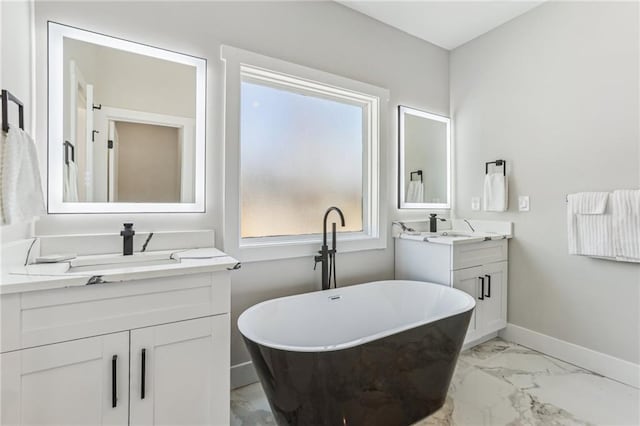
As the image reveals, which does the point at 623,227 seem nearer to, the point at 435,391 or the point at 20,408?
the point at 435,391

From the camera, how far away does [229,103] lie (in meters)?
1.99

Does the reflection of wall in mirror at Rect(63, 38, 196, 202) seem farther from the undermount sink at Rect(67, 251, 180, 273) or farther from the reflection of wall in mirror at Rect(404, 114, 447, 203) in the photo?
the reflection of wall in mirror at Rect(404, 114, 447, 203)

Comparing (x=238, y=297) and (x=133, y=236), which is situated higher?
(x=133, y=236)

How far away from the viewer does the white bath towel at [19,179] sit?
111cm

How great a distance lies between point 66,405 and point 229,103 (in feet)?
5.49

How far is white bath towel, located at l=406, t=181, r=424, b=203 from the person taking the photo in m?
2.96

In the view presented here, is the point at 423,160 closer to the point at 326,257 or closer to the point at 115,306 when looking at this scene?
the point at 326,257

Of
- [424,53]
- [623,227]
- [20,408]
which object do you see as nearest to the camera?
[20,408]

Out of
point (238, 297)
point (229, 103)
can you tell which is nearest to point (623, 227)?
point (238, 297)

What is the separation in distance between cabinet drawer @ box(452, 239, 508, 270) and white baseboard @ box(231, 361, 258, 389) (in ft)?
5.26

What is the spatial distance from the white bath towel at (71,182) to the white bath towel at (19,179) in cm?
37

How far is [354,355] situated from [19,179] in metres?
1.47

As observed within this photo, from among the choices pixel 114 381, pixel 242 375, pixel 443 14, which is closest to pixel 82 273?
pixel 114 381

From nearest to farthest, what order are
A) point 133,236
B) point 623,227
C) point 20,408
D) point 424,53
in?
point 20,408 < point 133,236 < point 623,227 < point 424,53
